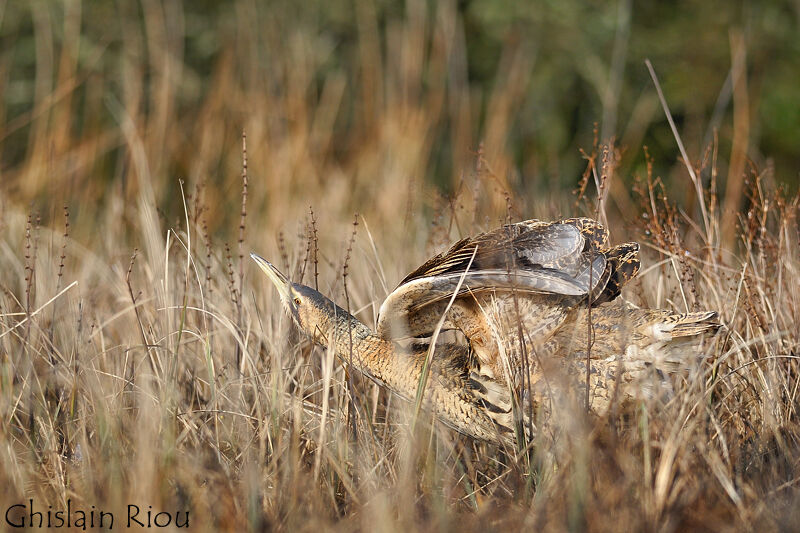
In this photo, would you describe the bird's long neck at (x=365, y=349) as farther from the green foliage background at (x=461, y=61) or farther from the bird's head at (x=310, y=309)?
the green foliage background at (x=461, y=61)

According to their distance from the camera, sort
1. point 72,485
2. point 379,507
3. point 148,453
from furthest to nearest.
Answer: point 72,485
point 148,453
point 379,507

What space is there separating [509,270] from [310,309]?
616 mm

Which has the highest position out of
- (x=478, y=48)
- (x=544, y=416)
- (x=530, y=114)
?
(x=478, y=48)

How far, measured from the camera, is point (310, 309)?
230cm

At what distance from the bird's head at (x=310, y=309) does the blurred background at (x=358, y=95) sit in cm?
215

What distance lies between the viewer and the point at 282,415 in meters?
2.31

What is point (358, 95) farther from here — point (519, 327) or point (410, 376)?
point (519, 327)

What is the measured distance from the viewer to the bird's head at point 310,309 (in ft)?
7.47

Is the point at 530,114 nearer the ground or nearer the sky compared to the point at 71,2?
nearer the ground

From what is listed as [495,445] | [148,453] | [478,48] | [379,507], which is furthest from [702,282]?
[478,48]

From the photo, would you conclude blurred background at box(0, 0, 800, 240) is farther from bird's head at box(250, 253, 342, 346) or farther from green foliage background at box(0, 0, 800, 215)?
bird's head at box(250, 253, 342, 346)

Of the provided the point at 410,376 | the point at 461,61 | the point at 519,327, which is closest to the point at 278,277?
the point at 410,376

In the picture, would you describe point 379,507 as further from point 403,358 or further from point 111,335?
point 111,335

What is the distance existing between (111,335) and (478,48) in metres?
4.70
